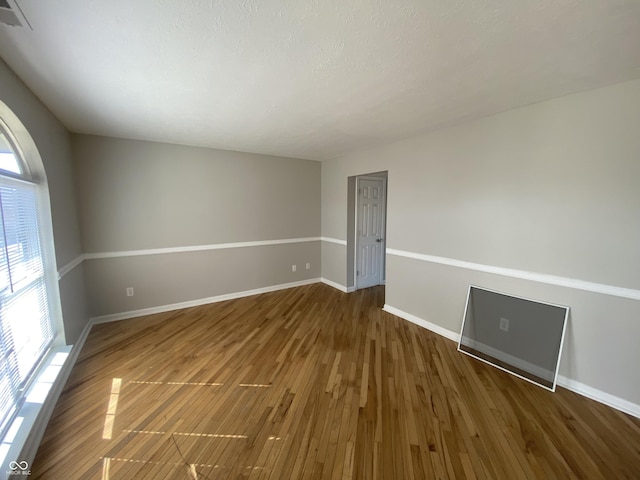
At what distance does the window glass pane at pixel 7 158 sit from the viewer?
5.93 ft

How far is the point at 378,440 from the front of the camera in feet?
5.53

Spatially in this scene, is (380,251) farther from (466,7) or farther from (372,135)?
(466,7)

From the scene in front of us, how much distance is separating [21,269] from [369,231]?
4365 mm

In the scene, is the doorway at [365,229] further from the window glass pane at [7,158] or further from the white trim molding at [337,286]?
the window glass pane at [7,158]

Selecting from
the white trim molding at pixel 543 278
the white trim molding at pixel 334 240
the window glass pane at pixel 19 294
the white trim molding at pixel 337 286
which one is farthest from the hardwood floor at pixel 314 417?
the white trim molding at pixel 334 240

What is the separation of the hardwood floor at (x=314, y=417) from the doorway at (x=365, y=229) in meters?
1.87

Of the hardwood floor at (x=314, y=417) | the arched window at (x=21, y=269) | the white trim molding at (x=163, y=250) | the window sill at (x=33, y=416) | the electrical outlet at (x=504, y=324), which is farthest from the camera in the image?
the white trim molding at (x=163, y=250)

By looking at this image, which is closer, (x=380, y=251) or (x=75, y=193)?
(x=75, y=193)

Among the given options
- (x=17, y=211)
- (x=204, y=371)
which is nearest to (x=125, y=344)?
(x=204, y=371)

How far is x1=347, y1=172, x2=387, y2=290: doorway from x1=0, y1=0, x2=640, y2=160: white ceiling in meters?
2.08

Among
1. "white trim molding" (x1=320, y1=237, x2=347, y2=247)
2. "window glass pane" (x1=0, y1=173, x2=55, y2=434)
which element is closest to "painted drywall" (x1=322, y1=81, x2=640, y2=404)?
"white trim molding" (x1=320, y1=237, x2=347, y2=247)

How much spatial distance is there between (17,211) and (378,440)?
121 inches

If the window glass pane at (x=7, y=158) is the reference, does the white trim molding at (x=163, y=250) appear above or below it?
below

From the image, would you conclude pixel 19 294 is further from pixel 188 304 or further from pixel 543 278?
pixel 543 278
